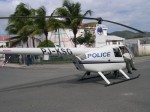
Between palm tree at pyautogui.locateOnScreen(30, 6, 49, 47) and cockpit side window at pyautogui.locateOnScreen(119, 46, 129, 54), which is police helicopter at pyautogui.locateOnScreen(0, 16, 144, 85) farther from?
palm tree at pyautogui.locateOnScreen(30, 6, 49, 47)

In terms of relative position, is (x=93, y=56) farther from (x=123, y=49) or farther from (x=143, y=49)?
(x=143, y=49)

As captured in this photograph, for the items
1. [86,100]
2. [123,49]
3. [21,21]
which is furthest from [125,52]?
[21,21]

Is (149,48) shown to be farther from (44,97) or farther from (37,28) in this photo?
(44,97)

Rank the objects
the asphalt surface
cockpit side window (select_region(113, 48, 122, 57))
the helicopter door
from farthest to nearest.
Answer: the helicopter door, cockpit side window (select_region(113, 48, 122, 57)), the asphalt surface

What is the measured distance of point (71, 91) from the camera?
1243cm

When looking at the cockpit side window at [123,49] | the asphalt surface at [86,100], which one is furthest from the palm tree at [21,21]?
the asphalt surface at [86,100]

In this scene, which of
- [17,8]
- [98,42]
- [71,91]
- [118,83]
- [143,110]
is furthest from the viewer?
[17,8]

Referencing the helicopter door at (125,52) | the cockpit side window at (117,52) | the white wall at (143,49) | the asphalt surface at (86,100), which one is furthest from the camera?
the white wall at (143,49)

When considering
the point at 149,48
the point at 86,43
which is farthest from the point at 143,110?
the point at 149,48

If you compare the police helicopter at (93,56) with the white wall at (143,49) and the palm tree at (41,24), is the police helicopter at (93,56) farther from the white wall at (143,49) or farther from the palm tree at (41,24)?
the white wall at (143,49)

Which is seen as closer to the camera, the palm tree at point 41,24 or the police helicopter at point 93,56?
the police helicopter at point 93,56

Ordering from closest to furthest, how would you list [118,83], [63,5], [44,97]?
[44,97] → [118,83] → [63,5]

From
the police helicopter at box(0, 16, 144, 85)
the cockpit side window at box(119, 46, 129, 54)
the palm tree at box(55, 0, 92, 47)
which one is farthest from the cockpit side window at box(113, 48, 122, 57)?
the palm tree at box(55, 0, 92, 47)

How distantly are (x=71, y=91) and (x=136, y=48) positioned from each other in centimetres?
3775
